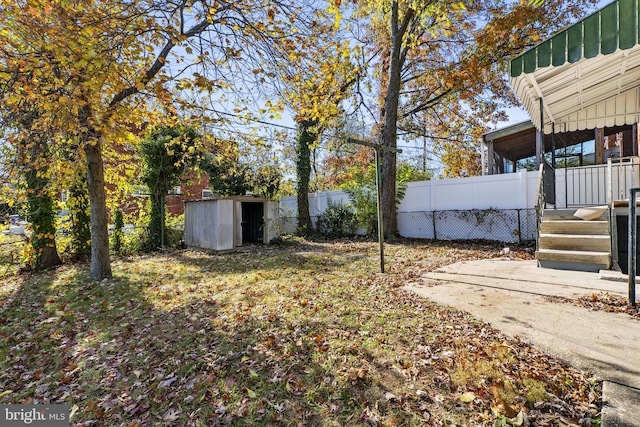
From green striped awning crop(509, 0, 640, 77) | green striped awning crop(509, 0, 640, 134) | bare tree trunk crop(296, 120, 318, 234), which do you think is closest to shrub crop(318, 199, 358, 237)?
bare tree trunk crop(296, 120, 318, 234)

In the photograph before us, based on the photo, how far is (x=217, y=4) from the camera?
415 cm

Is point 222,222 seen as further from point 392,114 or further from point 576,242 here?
point 576,242

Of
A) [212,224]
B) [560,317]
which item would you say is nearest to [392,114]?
[212,224]

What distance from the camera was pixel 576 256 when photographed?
198 inches

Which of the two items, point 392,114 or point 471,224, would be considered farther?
point 392,114

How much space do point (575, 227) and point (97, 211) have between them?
360 inches

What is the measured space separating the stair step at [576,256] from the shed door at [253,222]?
28.6ft

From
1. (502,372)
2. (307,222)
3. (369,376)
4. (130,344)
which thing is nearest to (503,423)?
(502,372)

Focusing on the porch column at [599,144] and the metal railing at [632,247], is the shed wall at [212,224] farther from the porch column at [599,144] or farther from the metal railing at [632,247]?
the porch column at [599,144]

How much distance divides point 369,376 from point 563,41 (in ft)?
15.5

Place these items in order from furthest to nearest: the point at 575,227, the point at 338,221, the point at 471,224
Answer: the point at 338,221
the point at 471,224
the point at 575,227

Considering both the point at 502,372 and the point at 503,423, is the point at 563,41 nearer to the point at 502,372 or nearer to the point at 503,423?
the point at 502,372

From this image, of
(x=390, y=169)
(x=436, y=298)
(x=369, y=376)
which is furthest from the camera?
(x=390, y=169)

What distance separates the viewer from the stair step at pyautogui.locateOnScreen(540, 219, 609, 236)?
5.26 metres
